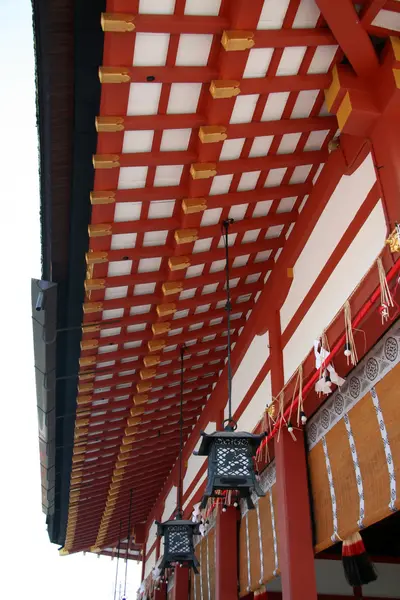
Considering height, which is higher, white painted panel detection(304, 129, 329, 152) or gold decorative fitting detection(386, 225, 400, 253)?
white painted panel detection(304, 129, 329, 152)

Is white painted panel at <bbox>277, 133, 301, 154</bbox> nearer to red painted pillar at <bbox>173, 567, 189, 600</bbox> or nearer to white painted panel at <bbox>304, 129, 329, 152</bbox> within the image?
white painted panel at <bbox>304, 129, 329, 152</bbox>

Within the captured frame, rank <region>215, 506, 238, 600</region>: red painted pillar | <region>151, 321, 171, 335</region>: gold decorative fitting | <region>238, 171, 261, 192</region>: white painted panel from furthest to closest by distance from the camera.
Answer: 1. <region>151, 321, 171, 335</region>: gold decorative fitting
2. <region>215, 506, 238, 600</region>: red painted pillar
3. <region>238, 171, 261, 192</region>: white painted panel

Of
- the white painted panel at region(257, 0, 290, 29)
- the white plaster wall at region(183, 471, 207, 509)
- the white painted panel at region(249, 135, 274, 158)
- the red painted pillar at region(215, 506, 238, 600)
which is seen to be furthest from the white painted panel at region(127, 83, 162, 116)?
the white plaster wall at region(183, 471, 207, 509)

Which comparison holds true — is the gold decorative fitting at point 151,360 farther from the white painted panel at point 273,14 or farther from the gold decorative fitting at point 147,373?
the white painted panel at point 273,14

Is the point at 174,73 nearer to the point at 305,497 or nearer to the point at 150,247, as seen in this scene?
the point at 150,247

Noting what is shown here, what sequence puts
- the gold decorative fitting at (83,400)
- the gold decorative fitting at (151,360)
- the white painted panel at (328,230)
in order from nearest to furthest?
the white painted panel at (328,230) → the gold decorative fitting at (151,360) → the gold decorative fitting at (83,400)

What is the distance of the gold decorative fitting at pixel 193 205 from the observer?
421 centimetres

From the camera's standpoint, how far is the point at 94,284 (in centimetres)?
476

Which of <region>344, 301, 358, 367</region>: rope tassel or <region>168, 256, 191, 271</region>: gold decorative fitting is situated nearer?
<region>344, 301, 358, 367</region>: rope tassel

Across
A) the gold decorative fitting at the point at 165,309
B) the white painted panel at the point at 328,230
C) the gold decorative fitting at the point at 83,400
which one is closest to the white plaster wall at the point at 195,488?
the gold decorative fitting at the point at 83,400

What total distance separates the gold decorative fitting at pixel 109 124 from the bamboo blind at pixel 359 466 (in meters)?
2.27

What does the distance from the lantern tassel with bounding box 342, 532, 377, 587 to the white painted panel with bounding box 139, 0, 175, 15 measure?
3.42 m

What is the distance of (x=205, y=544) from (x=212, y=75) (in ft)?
19.1

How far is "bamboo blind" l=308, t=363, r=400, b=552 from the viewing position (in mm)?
3277
